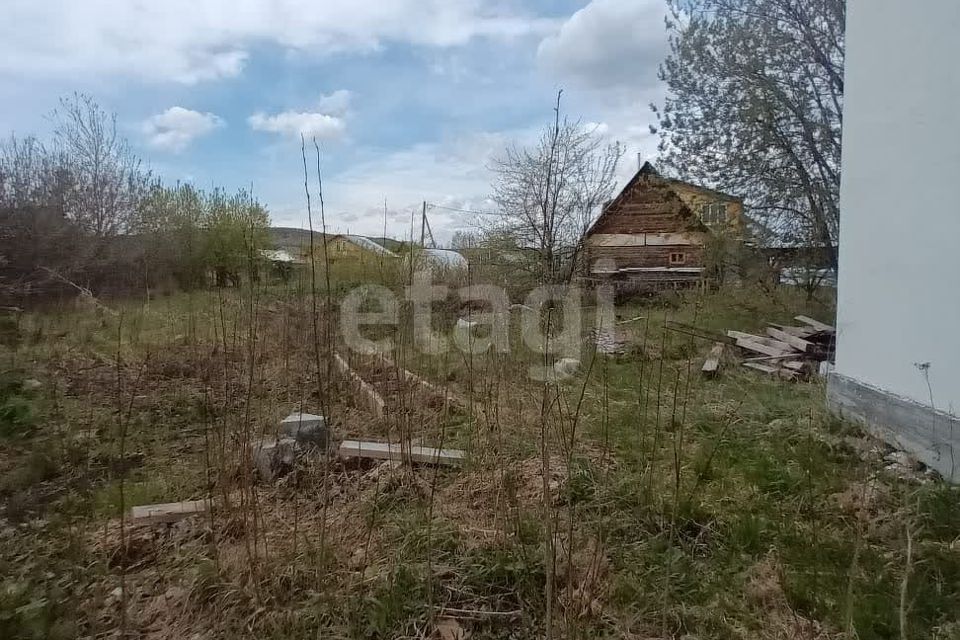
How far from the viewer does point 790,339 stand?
6445 mm

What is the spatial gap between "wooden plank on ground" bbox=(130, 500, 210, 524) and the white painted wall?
4075mm

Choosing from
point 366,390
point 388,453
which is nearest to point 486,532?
point 388,453

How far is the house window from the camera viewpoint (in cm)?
Result: 922

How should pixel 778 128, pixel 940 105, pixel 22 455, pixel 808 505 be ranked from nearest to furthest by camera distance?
pixel 808 505
pixel 940 105
pixel 22 455
pixel 778 128

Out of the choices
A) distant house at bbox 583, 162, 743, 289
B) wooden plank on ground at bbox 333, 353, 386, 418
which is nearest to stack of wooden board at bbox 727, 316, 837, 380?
distant house at bbox 583, 162, 743, 289

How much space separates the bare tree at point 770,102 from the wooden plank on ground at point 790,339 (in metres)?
2.39

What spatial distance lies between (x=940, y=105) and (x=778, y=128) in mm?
6048

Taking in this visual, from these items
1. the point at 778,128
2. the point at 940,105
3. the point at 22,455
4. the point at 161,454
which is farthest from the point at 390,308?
the point at 778,128

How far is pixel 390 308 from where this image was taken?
282 inches

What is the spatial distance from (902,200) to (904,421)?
4.55ft

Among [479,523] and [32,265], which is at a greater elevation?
[32,265]

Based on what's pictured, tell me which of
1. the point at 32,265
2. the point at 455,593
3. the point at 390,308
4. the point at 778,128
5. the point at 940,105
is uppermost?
the point at 778,128

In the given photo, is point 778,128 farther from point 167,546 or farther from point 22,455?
point 22,455

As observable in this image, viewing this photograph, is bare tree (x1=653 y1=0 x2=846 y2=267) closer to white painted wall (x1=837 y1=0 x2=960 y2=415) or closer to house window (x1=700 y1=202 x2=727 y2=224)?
house window (x1=700 y1=202 x2=727 y2=224)
